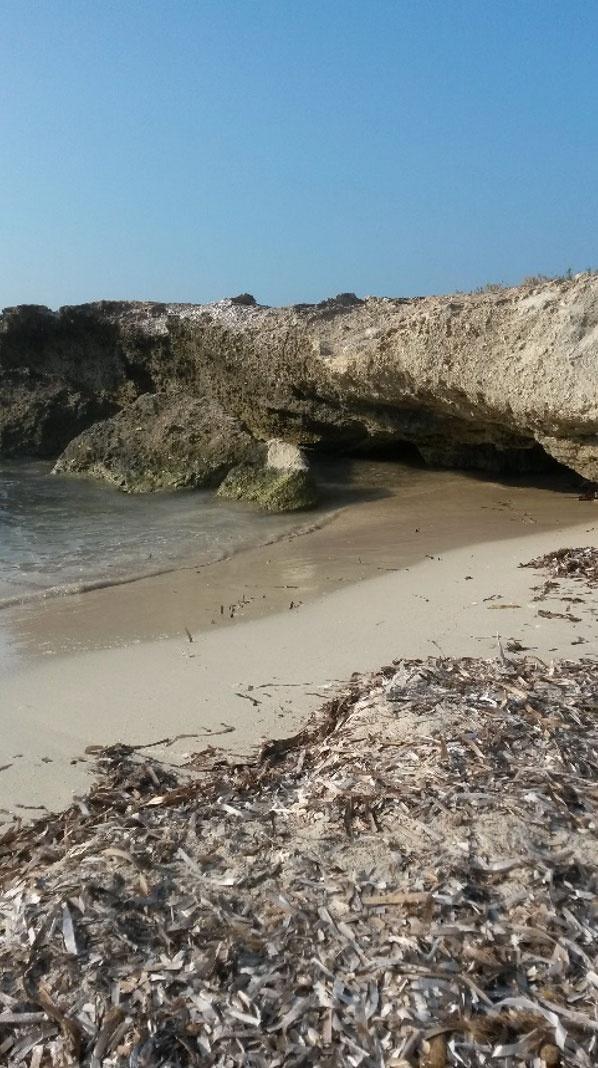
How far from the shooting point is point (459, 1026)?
1.81 meters

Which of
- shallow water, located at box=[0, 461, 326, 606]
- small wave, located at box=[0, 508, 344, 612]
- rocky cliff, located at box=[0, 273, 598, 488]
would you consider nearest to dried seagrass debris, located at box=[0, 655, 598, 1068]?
small wave, located at box=[0, 508, 344, 612]

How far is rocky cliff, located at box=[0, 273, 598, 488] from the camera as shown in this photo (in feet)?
27.0

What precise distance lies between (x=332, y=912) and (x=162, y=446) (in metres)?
10.3

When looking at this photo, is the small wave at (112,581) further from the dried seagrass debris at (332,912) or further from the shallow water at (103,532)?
the dried seagrass debris at (332,912)

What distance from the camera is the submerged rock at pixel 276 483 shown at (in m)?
9.99

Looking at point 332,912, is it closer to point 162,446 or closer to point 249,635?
point 249,635

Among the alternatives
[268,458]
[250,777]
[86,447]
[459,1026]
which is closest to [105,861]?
[250,777]

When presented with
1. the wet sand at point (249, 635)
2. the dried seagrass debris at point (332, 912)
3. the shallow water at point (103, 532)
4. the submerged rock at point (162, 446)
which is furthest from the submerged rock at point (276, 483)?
the dried seagrass debris at point (332, 912)

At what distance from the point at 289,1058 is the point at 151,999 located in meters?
0.34

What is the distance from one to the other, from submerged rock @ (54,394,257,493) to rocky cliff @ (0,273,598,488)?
0.08ft

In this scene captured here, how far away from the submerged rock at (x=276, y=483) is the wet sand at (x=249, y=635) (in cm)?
157

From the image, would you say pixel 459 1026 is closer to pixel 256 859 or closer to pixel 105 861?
pixel 256 859

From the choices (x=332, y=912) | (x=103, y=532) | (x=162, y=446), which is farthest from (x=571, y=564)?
(x=162, y=446)

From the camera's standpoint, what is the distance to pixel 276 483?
10148 mm
